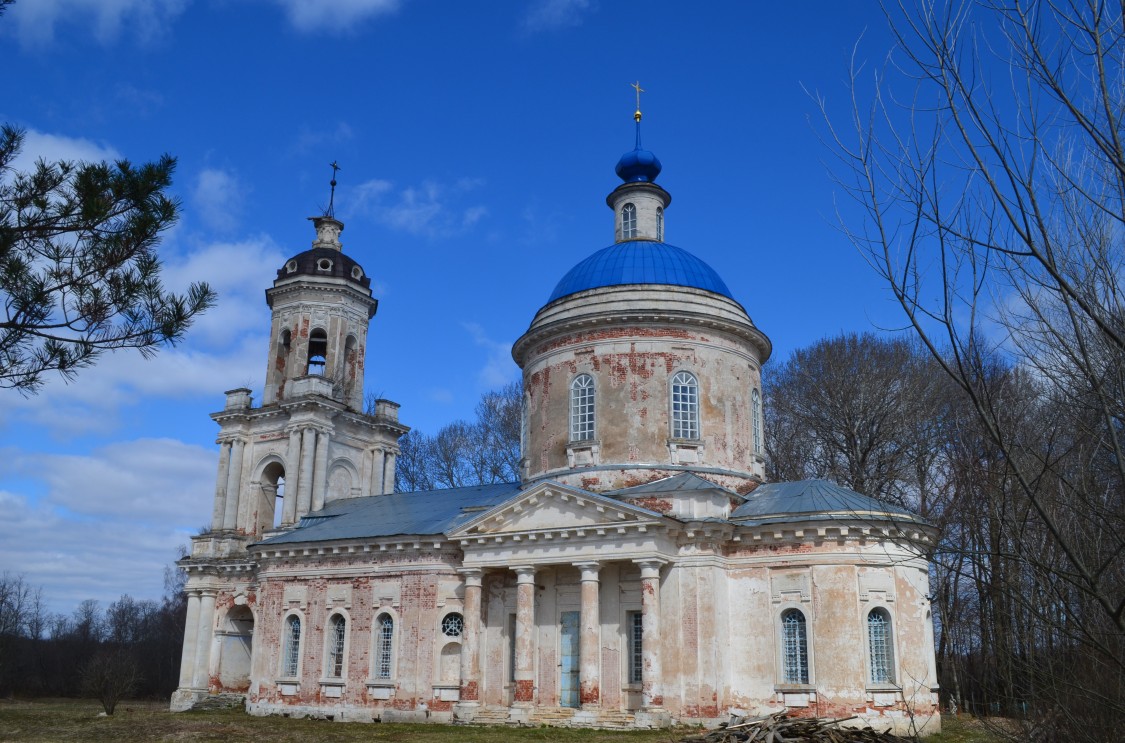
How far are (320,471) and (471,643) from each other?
9.93 meters

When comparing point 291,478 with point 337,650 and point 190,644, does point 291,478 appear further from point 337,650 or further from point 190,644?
point 337,650

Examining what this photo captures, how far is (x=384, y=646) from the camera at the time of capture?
23391 mm

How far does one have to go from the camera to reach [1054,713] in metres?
7.79

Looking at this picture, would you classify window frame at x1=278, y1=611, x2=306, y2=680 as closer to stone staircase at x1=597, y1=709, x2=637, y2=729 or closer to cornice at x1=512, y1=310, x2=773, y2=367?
stone staircase at x1=597, y1=709, x2=637, y2=729

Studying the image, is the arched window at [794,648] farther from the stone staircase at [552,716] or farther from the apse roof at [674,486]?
the stone staircase at [552,716]

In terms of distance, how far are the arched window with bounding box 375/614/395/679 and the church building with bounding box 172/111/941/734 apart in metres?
0.05

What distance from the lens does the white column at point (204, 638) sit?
92.6ft

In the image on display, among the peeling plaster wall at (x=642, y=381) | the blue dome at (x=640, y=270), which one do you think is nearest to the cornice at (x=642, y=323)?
the peeling plaster wall at (x=642, y=381)

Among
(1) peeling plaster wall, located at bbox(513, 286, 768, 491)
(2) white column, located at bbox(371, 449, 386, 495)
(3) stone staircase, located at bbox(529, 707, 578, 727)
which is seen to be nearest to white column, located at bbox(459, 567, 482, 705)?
(3) stone staircase, located at bbox(529, 707, 578, 727)

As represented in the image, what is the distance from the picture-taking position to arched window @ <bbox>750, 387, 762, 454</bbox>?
79.1ft

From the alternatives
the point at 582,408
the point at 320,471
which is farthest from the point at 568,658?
the point at 320,471

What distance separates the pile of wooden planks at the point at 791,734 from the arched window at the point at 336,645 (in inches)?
483

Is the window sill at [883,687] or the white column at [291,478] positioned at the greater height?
the white column at [291,478]

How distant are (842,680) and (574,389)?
29.7 feet
